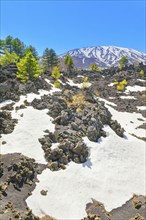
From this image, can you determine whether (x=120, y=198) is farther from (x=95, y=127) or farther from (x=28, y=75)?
(x=28, y=75)

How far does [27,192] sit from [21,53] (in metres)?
89.0

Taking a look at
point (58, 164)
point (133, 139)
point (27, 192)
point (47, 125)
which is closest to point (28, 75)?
point (47, 125)

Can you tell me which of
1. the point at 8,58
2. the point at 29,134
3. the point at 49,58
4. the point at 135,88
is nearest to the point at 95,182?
the point at 29,134

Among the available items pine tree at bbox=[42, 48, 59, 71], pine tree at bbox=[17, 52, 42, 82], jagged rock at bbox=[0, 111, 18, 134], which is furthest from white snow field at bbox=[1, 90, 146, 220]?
pine tree at bbox=[42, 48, 59, 71]

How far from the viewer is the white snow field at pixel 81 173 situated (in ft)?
95.2

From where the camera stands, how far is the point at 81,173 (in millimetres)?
35031

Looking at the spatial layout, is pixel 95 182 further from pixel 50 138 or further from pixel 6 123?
pixel 6 123

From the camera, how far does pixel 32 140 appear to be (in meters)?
39.2

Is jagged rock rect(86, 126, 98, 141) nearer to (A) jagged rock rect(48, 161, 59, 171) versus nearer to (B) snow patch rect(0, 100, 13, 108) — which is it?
(A) jagged rock rect(48, 161, 59, 171)

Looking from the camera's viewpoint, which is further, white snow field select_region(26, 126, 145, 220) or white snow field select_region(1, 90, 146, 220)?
white snow field select_region(1, 90, 146, 220)

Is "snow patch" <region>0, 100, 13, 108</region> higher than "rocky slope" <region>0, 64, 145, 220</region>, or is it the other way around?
"snow patch" <region>0, 100, 13, 108</region>


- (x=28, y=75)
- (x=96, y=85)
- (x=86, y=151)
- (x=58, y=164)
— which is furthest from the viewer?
(x=96, y=85)

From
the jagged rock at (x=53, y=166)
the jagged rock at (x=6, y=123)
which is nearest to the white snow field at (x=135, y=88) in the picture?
the jagged rock at (x=6, y=123)

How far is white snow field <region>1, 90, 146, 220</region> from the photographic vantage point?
29.0 metres
